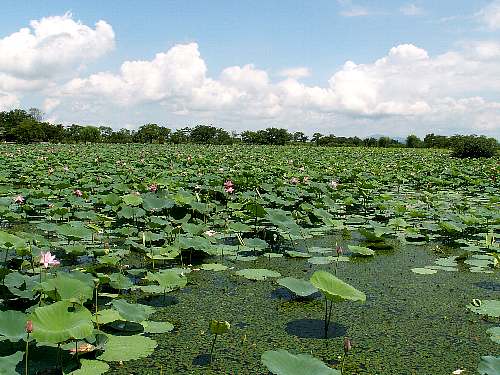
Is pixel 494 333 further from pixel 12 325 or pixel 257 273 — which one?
pixel 12 325

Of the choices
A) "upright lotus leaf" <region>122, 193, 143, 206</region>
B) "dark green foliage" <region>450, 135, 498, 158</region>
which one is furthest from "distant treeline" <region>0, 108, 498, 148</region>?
"upright lotus leaf" <region>122, 193, 143, 206</region>

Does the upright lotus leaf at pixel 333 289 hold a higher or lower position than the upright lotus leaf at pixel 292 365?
higher

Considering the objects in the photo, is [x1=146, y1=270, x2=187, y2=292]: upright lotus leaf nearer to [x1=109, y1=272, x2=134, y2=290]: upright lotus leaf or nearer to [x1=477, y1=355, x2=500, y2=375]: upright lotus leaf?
[x1=109, y1=272, x2=134, y2=290]: upright lotus leaf

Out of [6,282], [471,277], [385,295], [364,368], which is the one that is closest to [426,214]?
[471,277]

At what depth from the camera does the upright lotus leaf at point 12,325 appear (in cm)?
212

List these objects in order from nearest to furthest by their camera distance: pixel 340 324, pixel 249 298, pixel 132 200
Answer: pixel 340 324
pixel 249 298
pixel 132 200

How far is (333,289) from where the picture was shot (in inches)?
107

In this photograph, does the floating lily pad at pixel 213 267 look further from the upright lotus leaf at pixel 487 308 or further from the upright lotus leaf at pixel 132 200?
the upright lotus leaf at pixel 487 308

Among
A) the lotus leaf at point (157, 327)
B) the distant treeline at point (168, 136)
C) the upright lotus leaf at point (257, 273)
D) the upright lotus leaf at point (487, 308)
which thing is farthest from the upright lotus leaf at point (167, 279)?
the distant treeline at point (168, 136)

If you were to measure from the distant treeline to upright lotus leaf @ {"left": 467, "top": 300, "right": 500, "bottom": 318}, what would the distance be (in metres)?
43.5

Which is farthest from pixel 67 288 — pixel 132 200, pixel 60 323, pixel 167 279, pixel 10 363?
pixel 132 200

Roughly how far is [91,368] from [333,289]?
4.41 ft

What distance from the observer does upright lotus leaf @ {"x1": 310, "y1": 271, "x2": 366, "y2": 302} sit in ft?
8.68

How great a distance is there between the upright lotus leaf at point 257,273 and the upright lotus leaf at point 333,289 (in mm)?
1103
